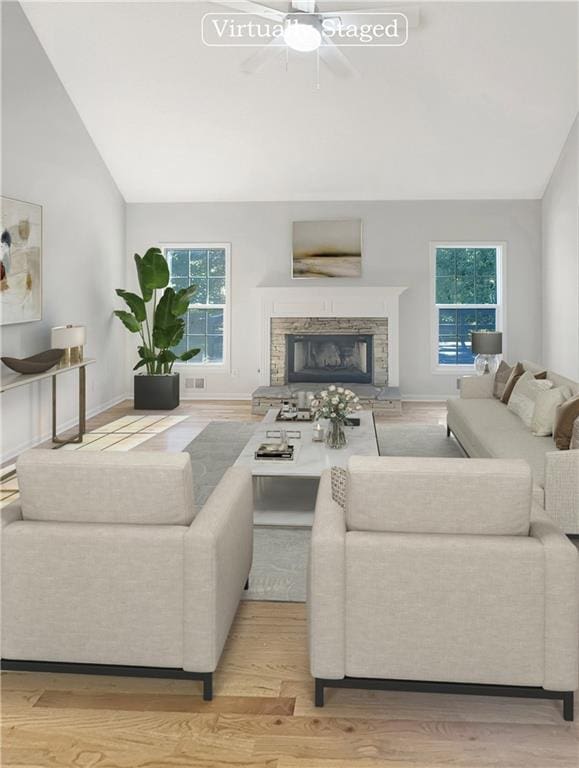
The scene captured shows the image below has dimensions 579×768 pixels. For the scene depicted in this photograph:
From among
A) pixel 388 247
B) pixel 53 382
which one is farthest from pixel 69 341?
pixel 388 247

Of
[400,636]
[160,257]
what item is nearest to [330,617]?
[400,636]

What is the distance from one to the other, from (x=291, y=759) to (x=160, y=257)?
6686 mm

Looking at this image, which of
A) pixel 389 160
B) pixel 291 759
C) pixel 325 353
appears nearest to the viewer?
pixel 291 759

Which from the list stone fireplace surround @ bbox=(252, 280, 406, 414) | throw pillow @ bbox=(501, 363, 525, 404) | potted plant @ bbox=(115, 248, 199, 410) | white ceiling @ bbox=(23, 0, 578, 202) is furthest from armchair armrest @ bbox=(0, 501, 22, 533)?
stone fireplace surround @ bbox=(252, 280, 406, 414)

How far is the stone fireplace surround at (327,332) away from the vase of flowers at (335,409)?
13.3ft

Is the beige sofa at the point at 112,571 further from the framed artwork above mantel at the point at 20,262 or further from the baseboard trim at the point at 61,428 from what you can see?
the framed artwork above mantel at the point at 20,262

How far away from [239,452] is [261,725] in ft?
12.3

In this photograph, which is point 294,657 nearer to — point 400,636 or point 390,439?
point 400,636

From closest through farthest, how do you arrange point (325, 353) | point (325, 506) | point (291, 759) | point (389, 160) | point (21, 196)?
point (291, 759) < point (325, 506) < point (21, 196) < point (389, 160) < point (325, 353)

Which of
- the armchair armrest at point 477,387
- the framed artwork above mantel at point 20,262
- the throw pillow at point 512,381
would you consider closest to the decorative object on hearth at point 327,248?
the armchair armrest at point 477,387

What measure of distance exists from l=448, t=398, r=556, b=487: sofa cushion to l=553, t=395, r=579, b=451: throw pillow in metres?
0.13

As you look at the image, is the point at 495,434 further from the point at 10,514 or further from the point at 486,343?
the point at 486,343

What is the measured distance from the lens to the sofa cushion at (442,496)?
2125 millimetres

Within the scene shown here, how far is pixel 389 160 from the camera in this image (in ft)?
25.9
